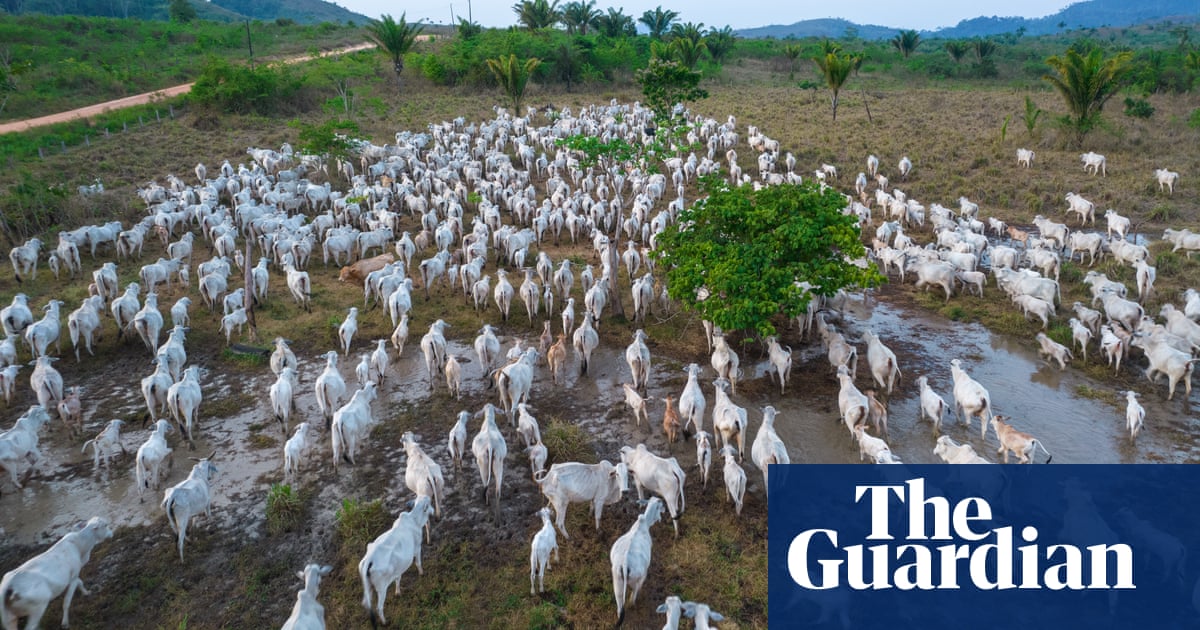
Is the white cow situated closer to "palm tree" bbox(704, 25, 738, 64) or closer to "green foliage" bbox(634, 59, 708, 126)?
"green foliage" bbox(634, 59, 708, 126)

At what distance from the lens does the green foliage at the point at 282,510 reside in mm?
8680

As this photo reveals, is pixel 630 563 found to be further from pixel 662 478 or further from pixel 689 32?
pixel 689 32

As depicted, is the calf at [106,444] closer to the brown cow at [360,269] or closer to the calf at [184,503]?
the calf at [184,503]

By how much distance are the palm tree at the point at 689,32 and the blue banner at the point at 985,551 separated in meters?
49.6

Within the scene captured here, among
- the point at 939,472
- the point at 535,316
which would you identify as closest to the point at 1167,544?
the point at 939,472

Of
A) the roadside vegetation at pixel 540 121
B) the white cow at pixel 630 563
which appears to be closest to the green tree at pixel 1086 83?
the roadside vegetation at pixel 540 121

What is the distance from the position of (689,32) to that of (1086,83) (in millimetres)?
33922

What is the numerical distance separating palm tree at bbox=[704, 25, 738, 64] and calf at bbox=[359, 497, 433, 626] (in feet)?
193

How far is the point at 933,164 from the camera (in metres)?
28.7

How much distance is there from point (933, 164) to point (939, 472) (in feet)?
76.5

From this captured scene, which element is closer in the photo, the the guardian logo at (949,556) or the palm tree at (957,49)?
the the guardian logo at (949,556)

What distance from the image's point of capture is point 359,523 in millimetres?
8617

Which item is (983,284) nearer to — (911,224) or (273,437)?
(911,224)

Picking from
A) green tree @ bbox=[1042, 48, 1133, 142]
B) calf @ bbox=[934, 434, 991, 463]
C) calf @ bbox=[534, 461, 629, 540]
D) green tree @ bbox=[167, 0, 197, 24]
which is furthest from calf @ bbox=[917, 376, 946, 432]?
green tree @ bbox=[167, 0, 197, 24]
